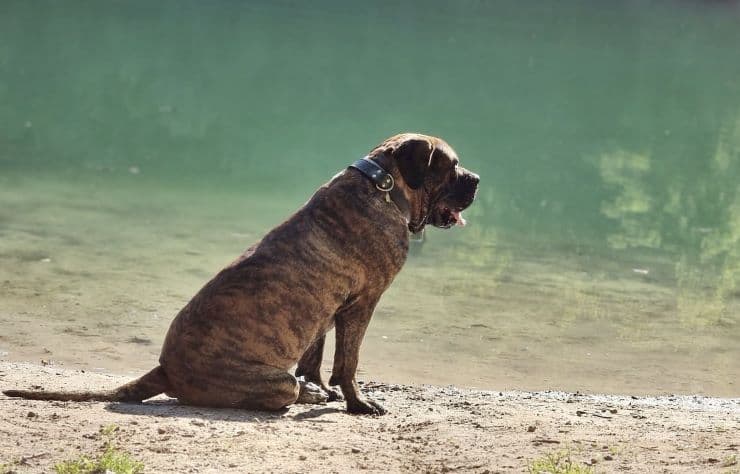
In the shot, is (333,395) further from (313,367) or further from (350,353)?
(350,353)

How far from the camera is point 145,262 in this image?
10.8 m

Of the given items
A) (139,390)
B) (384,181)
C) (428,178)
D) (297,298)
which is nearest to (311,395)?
(297,298)

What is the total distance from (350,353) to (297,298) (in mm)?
562

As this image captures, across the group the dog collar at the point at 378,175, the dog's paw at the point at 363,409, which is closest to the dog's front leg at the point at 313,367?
the dog's paw at the point at 363,409

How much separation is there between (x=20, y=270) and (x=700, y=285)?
6573 mm

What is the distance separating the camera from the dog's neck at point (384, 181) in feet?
21.7

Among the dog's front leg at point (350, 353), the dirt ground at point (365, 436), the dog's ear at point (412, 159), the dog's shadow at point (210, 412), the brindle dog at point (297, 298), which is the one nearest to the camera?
the dirt ground at point (365, 436)

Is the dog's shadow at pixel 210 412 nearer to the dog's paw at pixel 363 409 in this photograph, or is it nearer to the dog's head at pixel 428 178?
the dog's paw at pixel 363 409

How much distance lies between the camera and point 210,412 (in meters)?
6.07

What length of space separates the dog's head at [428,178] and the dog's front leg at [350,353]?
70 centimetres

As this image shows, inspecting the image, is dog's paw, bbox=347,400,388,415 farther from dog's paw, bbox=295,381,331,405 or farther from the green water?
the green water

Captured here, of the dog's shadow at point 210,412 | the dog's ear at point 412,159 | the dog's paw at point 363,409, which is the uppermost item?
the dog's ear at point 412,159

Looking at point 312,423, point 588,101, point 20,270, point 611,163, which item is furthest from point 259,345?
point 588,101

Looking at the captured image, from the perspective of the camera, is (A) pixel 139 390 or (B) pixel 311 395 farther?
(B) pixel 311 395
